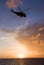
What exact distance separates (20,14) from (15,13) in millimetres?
935

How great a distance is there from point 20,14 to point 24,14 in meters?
0.73

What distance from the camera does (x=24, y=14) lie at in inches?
1280

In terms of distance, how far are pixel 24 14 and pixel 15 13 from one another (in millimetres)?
1628

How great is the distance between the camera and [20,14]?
32.3 metres

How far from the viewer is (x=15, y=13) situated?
32500 mm
